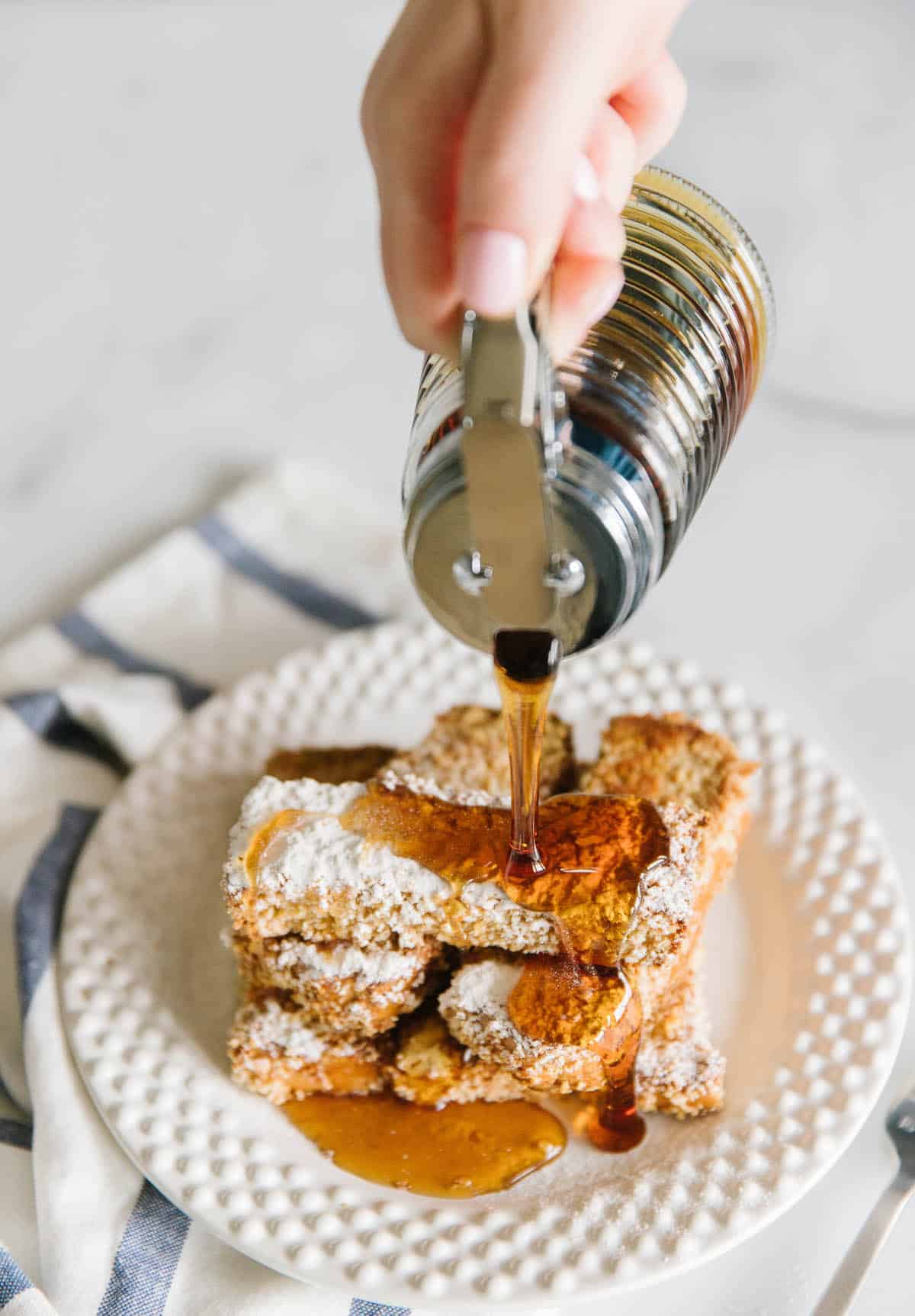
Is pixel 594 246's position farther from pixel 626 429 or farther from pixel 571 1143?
pixel 571 1143

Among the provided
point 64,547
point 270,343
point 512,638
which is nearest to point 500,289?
point 512,638

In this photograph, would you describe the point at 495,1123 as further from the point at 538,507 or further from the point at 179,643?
the point at 179,643

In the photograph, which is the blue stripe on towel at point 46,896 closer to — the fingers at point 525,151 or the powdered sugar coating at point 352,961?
the powdered sugar coating at point 352,961

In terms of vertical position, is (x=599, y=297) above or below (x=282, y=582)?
above

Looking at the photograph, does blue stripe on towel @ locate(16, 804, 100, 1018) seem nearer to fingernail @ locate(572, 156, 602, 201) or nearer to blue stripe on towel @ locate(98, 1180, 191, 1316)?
blue stripe on towel @ locate(98, 1180, 191, 1316)

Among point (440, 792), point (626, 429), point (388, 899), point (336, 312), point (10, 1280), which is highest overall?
point (336, 312)

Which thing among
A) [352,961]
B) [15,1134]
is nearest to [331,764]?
[352,961]

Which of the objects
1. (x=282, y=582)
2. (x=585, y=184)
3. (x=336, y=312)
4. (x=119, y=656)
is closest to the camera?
(x=585, y=184)
